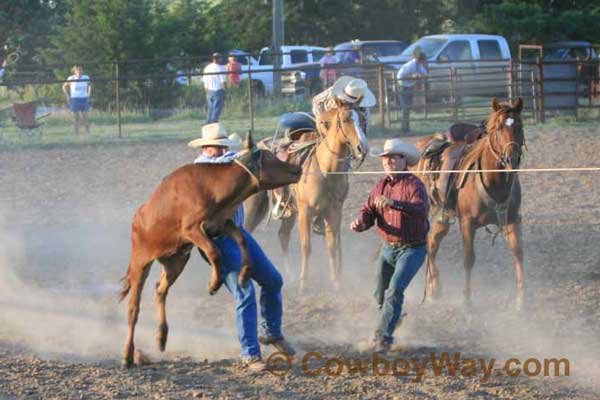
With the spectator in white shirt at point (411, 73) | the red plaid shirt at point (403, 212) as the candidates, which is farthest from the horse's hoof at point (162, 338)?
the spectator in white shirt at point (411, 73)

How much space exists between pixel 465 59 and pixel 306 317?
824 inches

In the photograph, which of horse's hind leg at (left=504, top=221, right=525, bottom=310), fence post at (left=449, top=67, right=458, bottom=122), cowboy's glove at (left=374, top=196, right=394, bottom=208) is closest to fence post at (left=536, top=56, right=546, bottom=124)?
fence post at (left=449, top=67, right=458, bottom=122)

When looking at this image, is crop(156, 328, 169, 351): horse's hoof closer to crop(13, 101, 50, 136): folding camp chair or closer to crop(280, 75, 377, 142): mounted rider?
crop(280, 75, 377, 142): mounted rider

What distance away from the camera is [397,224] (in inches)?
281

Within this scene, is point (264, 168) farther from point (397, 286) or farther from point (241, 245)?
point (397, 286)

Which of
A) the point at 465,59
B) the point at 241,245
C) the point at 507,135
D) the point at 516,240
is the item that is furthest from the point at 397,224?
the point at 465,59

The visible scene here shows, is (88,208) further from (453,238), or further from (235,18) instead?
(235,18)

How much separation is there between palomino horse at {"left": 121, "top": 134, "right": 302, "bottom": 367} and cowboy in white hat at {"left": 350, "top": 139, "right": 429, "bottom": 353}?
0.94m

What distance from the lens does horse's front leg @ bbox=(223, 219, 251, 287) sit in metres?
6.39

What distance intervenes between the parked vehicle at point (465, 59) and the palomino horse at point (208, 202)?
16998mm

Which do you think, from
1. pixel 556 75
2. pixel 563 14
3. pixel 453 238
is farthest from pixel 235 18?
pixel 453 238

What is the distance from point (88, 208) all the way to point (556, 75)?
14.9m

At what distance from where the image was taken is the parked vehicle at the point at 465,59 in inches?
932

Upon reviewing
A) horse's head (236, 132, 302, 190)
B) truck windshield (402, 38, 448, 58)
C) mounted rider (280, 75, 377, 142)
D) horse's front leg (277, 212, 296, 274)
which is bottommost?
horse's front leg (277, 212, 296, 274)
